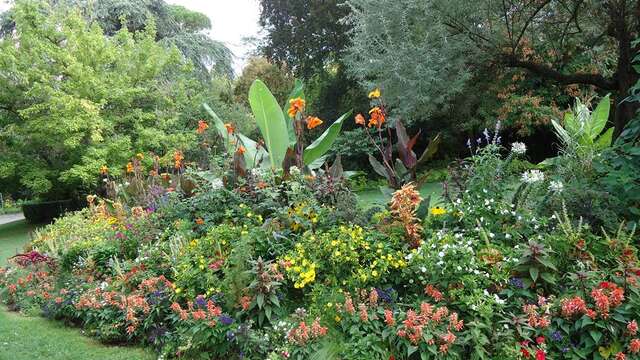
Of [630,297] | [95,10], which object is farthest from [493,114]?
[95,10]

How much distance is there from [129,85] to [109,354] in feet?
35.4

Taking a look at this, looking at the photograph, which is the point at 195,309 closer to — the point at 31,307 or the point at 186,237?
the point at 186,237

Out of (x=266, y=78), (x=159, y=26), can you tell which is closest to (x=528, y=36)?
(x=159, y=26)

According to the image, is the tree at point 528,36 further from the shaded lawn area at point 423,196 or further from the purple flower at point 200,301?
Answer: the purple flower at point 200,301

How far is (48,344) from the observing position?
438 centimetres

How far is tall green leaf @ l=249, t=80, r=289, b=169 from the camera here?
22.8 feet

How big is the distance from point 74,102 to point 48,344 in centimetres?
832

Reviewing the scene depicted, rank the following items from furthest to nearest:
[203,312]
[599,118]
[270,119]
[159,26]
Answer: [159,26] → [270,119] → [599,118] → [203,312]

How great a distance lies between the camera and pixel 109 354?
13.5ft

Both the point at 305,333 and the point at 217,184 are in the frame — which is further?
the point at 217,184

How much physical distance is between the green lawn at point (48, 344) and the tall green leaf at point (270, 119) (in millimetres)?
3220

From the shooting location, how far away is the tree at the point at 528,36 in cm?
678

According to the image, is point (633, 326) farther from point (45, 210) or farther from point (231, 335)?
point (45, 210)

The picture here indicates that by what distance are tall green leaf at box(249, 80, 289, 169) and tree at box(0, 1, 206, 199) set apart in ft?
20.2
